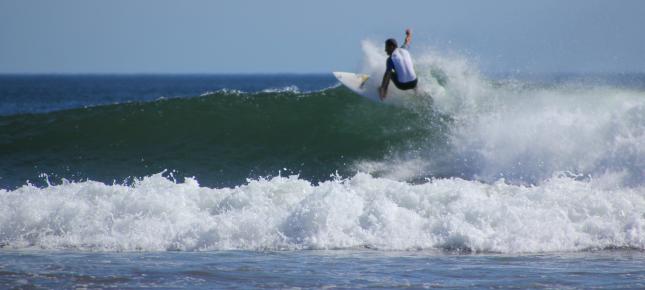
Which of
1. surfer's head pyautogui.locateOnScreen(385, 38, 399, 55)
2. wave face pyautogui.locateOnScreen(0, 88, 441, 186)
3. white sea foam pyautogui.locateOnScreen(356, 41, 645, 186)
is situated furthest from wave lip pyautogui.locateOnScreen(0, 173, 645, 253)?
wave face pyautogui.locateOnScreen(0, 88, 441, 186)

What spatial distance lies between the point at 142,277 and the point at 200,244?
1.90 metres

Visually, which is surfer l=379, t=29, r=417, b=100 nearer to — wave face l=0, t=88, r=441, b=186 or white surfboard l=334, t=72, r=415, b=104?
white surfboard l=334, t=72, r=415, b=104

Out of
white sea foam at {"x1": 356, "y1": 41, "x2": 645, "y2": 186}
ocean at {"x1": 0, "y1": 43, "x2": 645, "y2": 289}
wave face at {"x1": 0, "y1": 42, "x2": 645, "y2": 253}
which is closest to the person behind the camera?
ocean at {"x1": 0, "y1": 43, "x2": 645, "y2": 289}

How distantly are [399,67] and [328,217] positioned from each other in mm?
3454

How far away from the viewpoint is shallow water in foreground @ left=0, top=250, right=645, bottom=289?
8.77m

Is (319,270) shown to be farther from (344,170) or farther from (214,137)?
(214,137)

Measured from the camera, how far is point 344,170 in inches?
612

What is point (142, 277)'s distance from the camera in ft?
29.7

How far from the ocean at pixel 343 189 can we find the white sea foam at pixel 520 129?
0.04m

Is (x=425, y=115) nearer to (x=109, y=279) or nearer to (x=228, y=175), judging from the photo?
(x=228, y=175)

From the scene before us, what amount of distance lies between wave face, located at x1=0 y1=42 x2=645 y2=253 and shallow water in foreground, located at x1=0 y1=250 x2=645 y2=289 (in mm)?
483

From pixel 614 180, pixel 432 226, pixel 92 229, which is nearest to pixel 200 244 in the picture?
pixel 92 229

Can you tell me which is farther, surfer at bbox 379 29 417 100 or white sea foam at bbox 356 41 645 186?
white sea foam at bbox 356 41 645 186

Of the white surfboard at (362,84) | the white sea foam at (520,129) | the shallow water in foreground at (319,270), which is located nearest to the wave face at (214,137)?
the white sea foam at (520,129)
